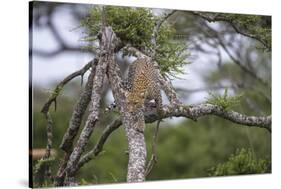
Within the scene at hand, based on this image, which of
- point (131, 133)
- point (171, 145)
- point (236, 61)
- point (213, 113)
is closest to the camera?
point (131, 133)

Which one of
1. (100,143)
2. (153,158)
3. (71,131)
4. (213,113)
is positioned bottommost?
(153,158)

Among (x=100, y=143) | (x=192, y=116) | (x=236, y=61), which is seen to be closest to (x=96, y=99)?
(x=100, y=143)

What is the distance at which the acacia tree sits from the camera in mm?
5227

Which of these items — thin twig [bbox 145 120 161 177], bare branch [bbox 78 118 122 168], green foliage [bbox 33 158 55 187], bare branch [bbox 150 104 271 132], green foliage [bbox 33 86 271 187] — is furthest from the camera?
bare branch [bbox 150 104 271 132]

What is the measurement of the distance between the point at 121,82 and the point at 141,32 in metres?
0.47

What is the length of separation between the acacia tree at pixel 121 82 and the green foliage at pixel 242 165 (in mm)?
449

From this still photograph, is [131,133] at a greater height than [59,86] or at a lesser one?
lesser

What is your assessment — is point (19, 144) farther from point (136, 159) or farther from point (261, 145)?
point (261, 145)

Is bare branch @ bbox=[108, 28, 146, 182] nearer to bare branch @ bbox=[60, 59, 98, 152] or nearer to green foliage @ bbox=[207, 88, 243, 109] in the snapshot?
bare branch @ bbox=[60, 59, 98, 152]

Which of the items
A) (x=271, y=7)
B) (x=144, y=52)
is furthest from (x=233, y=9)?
(x=144, y=52)

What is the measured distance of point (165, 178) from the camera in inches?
220

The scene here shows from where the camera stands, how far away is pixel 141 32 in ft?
18.1

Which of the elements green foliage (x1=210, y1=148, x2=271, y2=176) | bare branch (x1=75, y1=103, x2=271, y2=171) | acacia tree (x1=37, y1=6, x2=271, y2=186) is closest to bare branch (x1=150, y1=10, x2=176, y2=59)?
acacia tree (x1=37, y1=6, x2=271, y2=186)

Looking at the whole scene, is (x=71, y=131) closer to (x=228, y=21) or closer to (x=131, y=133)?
(x=131, y=133)
